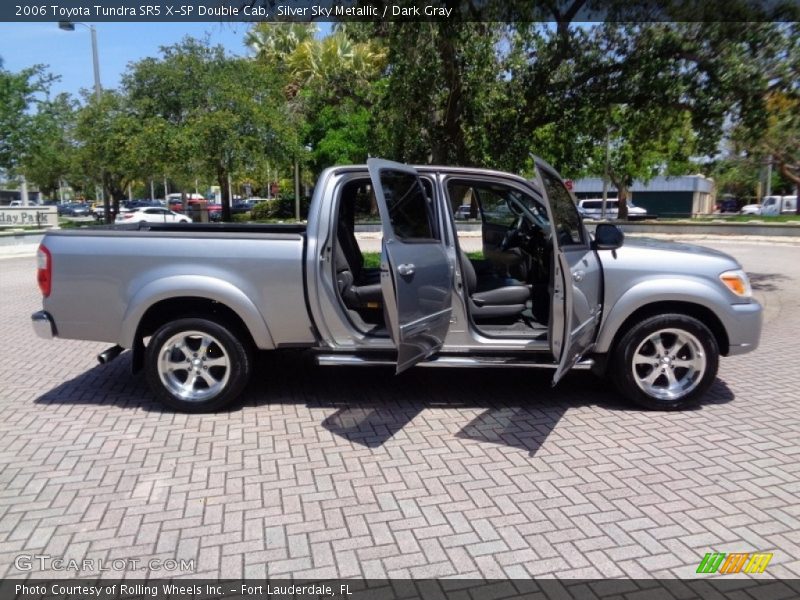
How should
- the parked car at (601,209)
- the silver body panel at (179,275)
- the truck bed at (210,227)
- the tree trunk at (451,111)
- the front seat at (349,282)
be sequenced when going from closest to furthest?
the silver body panel at (179,275), the front seat at (349,282), the truck bed at (210,227), the tree trunk at (451,111), the parked car at (601,209)

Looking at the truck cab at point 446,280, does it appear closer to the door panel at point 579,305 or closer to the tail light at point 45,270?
the door panel at point 579,305

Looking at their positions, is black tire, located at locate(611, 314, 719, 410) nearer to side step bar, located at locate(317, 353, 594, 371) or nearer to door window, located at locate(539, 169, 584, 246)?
side step bar, located at locate(317, 353, 594, 371)

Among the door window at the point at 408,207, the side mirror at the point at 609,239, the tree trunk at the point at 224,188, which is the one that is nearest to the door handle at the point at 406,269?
the door window at the point at 408,207

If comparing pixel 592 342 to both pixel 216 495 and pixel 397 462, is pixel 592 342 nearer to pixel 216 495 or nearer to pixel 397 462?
pixel 397 462

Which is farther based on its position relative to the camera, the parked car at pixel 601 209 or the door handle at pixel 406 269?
the parked car at pixel 601 209

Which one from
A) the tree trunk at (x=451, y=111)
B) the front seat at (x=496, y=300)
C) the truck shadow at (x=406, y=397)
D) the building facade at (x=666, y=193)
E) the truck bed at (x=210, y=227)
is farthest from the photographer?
the building facade at (x=666, y=193)

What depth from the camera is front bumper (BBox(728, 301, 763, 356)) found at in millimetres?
5242

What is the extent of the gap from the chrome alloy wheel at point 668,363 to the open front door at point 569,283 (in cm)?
47

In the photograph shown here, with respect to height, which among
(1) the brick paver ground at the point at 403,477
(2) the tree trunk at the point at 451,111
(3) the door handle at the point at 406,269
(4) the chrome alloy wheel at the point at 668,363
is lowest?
(1) the brick paver ground at the point at 403,477

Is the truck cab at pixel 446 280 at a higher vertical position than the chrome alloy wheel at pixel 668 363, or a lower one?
higher

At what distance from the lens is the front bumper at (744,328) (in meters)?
5.24

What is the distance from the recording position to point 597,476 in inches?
164

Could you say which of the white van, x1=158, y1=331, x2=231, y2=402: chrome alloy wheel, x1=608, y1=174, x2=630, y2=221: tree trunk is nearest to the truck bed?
x1=158, y1=331, x2=231, y2=402: chrome alloy wheel

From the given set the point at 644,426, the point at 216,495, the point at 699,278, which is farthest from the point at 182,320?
the point at 699,278
